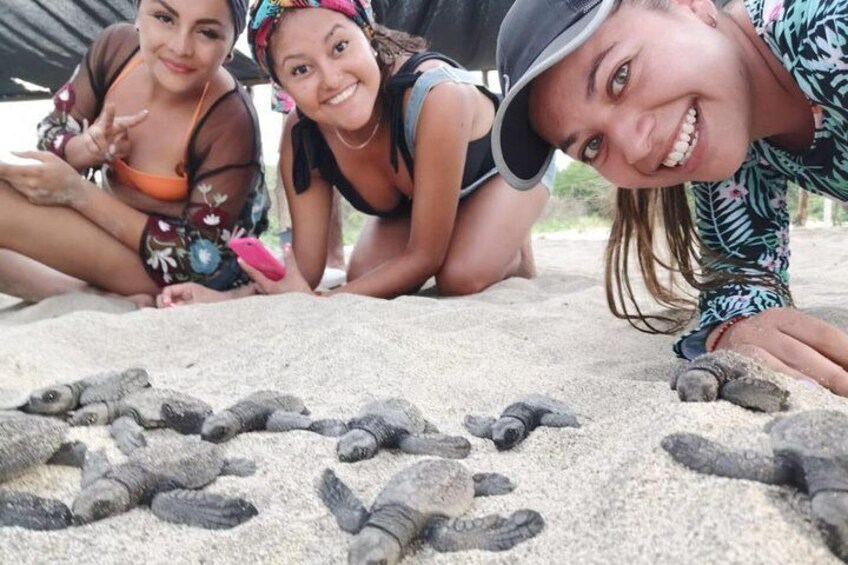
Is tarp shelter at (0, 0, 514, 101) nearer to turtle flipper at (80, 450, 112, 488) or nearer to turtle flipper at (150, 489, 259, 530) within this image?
turtle flipper at (80, 450, 112, 488)

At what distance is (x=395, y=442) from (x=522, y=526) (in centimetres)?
28

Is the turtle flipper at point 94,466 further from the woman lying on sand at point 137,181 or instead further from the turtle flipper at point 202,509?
the woman lying on sand at point 137,181

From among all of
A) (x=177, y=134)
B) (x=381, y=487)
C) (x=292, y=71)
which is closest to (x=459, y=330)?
(x=381, y=487)

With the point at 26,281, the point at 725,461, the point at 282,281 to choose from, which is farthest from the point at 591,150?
the point at 26,281

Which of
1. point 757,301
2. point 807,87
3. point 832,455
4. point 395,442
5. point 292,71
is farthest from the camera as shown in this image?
point 292,71

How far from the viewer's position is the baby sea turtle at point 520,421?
0.90 m

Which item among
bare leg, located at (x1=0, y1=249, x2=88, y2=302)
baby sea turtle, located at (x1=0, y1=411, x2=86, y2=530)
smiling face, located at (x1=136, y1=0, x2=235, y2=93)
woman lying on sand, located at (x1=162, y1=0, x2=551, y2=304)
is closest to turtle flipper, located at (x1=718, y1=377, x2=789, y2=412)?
baby sea turtle, located at (x1=0, y1=411, x2=86, y2=530)

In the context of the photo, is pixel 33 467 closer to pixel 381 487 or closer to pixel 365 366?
pixel 381 487

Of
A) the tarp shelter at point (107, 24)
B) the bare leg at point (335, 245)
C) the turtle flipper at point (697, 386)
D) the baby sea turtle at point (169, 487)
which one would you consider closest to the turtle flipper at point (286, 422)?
the baby sea turtle at point (169, 487)

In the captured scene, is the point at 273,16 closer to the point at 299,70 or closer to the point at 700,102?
the point at 299,70

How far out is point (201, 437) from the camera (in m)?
0.97

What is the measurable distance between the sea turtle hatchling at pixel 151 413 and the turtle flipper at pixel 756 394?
682 millimetres

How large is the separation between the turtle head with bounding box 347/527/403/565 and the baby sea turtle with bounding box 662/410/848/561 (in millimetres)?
270

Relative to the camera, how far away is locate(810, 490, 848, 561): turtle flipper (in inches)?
Result: 21.5
